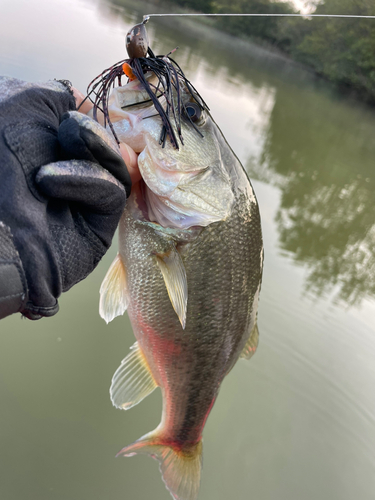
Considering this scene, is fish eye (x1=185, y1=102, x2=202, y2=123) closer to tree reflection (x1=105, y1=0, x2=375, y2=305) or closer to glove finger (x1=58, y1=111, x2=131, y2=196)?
glove finger (x1=58, y1=111, x2=131, y2=196)

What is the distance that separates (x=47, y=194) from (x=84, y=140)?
0.19m

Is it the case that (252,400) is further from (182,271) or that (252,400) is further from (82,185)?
(82,185)

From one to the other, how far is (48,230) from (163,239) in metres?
0.56

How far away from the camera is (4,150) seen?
1015 mm

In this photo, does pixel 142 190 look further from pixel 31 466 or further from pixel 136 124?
pixel 31 466

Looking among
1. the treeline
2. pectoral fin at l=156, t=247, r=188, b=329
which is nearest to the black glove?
pectoral fin at l=156, t=247, r=188, b=329

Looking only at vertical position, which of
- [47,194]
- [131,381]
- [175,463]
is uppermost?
[47,194]

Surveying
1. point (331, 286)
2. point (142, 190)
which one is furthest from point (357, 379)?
point (142, 190)

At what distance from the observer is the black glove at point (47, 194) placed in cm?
100

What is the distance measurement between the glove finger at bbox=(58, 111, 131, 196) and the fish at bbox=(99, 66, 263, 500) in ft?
0.80

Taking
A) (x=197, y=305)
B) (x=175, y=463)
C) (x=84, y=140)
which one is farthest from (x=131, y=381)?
(x=84, y=140)

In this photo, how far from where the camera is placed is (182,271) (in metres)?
1.53

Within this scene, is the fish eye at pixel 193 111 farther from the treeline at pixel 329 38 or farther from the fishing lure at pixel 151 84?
the treeline at pixel 329 38

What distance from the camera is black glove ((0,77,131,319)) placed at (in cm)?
100
